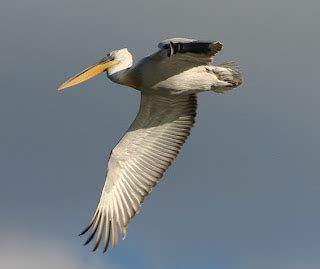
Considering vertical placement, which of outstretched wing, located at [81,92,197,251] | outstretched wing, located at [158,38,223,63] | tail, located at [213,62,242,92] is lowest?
outstretched wing, located at [81,92,197,251]

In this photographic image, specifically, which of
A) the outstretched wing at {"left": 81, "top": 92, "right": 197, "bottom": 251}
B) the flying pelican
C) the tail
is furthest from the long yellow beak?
the tail

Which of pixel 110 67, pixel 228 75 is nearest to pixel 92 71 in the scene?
pixel 110 67

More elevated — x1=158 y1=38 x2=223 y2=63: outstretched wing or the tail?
x1=158 y1=38 x2=223 y2=63: outstretched wing

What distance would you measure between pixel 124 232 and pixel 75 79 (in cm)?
291

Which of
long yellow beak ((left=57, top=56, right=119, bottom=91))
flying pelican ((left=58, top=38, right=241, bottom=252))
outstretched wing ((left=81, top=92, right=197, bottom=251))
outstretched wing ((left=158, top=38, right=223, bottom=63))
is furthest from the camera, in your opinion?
long yellow beak ((left=57, top=56, right=119, bottom=91))

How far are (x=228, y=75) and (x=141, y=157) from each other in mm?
2065

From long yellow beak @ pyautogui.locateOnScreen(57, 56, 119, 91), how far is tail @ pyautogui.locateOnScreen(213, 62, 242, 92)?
5.63ft

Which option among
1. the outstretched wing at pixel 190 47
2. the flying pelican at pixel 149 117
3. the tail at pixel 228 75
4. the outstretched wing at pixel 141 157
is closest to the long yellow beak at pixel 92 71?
the flying pelican at pixel 149 117

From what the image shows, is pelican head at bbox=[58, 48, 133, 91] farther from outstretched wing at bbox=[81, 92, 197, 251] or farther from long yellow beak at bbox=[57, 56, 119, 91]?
outstretched wing at bbox=[81, 92, 197, 251]

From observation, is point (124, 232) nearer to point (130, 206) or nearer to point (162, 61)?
point (130, 206)

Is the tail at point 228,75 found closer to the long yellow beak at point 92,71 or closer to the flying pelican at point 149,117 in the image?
the flying pelican at point 149,117

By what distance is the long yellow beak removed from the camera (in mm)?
19000

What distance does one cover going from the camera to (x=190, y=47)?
1648 cm

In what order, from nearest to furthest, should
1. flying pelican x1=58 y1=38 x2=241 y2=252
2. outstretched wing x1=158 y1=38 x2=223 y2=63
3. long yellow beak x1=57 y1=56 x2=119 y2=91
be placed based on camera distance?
1. outstretched wing x1=158 y1=38 x2=223 y2=63
2. flying pelican x1=58 y1=38 x2=241 y2=252
3. long yellow beak x1=57 y1=56 x2=119 y2=91
